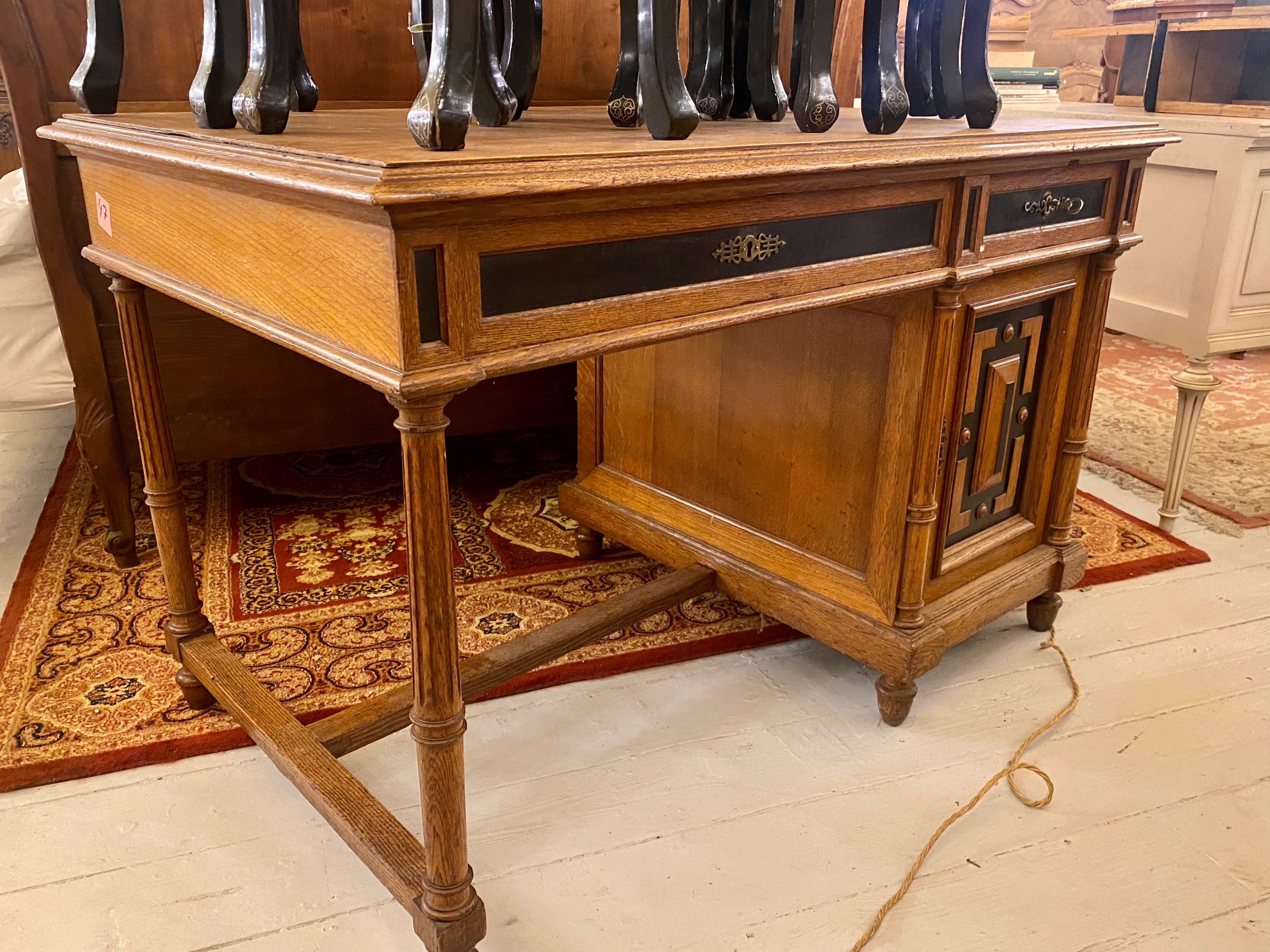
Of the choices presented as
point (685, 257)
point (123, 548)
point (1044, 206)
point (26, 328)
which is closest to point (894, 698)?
point (1044, 206)

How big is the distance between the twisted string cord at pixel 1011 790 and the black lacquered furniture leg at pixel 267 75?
1.27 metres

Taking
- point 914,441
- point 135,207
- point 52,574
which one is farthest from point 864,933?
point 52,574

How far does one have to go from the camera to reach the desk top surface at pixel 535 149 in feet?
3.10

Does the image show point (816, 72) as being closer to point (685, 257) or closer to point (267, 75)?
point (685, 257)

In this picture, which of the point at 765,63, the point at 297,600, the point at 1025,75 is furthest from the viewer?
the point at 1025,75

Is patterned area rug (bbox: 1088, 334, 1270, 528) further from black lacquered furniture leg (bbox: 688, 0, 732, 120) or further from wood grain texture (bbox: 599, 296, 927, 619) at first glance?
black lacquered furniture leg (bbox: 688, 0, 732, 120)

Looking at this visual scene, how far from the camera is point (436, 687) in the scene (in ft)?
3.85

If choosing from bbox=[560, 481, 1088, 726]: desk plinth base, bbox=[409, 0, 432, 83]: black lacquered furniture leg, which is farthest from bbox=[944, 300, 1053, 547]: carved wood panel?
bbox=[409, 0, 432, 83]: black lacquered furniture leg

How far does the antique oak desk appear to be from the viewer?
1.02 meters

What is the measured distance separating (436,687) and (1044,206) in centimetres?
123

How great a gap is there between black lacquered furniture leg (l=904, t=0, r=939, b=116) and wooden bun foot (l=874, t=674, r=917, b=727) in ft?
3.19

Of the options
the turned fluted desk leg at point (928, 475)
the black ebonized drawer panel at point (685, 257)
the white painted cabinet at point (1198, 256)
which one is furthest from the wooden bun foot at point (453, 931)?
the white painted cabinet at point (1198, 256)

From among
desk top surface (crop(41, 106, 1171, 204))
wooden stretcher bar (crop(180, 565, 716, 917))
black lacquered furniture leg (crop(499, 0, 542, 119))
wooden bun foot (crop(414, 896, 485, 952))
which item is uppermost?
black lacquered furniture leg (crop(499, 0, 542, 119))

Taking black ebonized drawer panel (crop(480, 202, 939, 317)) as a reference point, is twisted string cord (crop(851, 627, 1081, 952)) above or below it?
below
